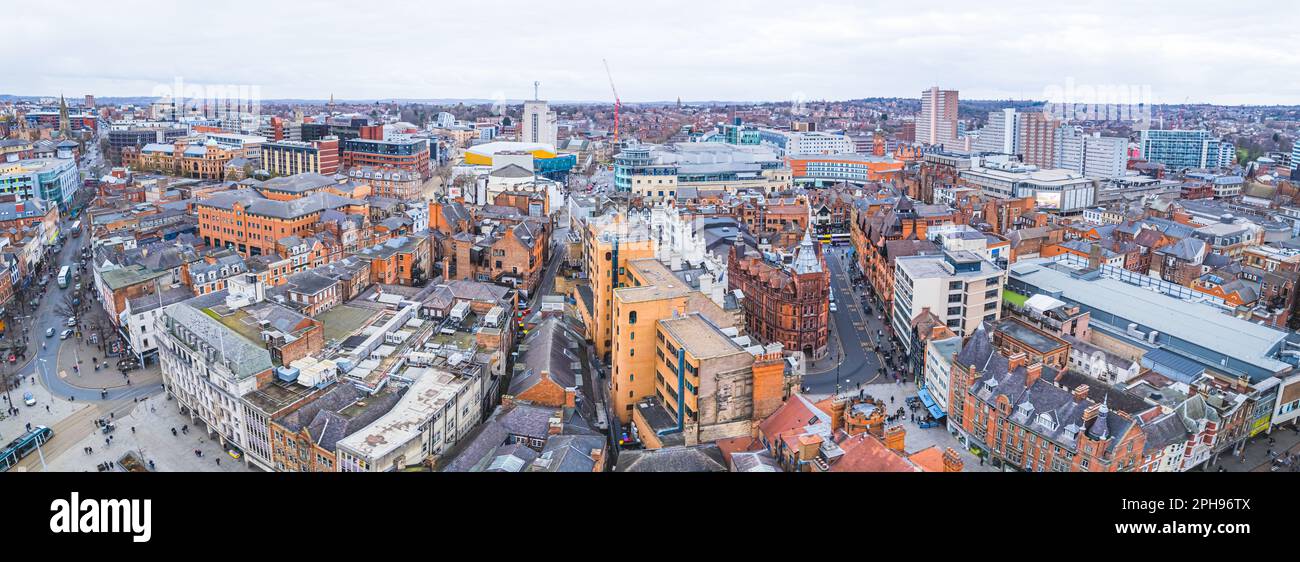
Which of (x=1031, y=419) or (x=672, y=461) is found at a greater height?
(x=1031, y=419)

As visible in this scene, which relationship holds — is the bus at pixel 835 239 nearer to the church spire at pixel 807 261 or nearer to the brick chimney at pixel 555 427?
the church spire at pixel 807 261

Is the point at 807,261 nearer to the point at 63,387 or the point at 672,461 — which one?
the point at 672,461

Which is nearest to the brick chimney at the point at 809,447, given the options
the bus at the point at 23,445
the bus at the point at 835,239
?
the bus at the point at 23,445

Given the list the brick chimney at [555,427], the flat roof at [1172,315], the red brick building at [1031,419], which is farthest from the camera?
the flat roof at [1172,315]

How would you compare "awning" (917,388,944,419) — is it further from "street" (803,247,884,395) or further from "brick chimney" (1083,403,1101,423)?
"brick chimney" (1083,403,1101,423)
